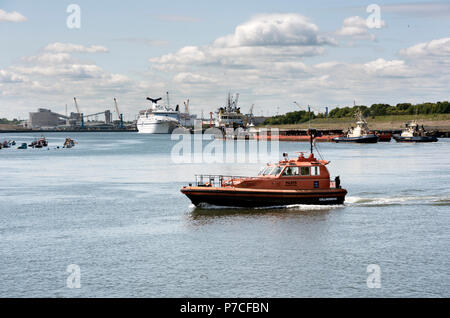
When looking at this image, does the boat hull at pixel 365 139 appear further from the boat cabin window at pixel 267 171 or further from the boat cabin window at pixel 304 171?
the boat cabin window at pixel 267 171

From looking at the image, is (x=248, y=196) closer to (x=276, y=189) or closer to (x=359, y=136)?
(x=276, y=189)

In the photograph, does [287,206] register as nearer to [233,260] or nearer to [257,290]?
[233,260]

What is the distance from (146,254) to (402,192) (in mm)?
33458

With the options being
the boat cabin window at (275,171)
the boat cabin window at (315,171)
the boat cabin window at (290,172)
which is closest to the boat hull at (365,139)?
the boat cabin window at (315,171)

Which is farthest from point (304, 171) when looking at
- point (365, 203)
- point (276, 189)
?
point (365, 203)

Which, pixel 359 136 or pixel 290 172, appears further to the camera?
pixel 359 136

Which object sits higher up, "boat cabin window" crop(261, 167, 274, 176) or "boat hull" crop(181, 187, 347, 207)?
"boat cabin window" crop(261, 167, 274, 176)

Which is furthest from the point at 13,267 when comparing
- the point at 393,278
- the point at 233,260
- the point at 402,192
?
the point at 402,192

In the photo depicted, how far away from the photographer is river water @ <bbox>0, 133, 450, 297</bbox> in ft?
90.4

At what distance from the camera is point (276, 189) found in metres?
46.3

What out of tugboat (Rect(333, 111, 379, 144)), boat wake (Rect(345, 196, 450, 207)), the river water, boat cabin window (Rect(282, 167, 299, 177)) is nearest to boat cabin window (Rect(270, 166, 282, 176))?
boat cabin window (Rect(282, 167, 299, 177))

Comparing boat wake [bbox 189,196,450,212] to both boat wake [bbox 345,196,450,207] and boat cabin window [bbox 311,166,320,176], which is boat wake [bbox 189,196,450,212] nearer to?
boat wake [bbox 345,196,450,207]

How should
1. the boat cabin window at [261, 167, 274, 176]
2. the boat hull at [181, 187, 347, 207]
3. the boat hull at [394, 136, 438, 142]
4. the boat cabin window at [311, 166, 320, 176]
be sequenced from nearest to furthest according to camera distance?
1. the boat hull at [181, 187, 347, 207]
2. the boat cabin window at [311, 166, 320, 176]
3. the boat cabin window at [261, 167, 274, 176]
4. the boat hull at [394, 136, 438, 142]

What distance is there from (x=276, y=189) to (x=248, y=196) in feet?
7.33
